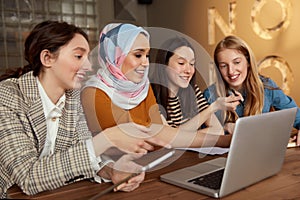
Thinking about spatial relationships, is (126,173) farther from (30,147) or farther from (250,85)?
(250,85)

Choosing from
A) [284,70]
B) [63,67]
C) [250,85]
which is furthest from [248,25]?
[63,67]

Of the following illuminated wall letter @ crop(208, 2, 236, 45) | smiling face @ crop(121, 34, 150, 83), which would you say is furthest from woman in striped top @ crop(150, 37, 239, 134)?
illuminated wall letter @ crop(208, 2, 236, 45)

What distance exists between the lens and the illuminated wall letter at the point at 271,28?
231cm

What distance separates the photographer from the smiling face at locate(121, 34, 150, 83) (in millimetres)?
1375

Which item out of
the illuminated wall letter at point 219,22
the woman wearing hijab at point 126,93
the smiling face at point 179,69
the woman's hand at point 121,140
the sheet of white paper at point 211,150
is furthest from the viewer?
the illuminated wall letter at point 219,22

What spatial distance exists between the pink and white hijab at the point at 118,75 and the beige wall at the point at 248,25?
1.30 meters

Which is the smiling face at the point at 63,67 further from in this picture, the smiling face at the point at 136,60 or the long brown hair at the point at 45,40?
the smiling face at the point at 136,60

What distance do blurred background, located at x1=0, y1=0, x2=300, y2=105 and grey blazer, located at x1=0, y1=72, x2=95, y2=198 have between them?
1.80 metres

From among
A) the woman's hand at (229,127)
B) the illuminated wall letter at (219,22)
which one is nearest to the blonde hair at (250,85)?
the woman's hand at (229,127)

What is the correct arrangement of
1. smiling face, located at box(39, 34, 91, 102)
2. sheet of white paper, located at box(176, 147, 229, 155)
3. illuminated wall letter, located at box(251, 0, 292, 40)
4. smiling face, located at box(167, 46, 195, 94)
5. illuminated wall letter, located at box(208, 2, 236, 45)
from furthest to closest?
1. illuminated wall letter, located at box(208, 2, 236, 45)
2. illuminated wall letter, located at box(251, 0, 292, 40)
3. smiling face, located at box(167, 46, 195, 94)
4. sheet of white paper, located at box(176, 147, 229, 155)
5. smiling face, located at box(39, 34, 91, 102)

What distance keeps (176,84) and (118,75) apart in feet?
1.17

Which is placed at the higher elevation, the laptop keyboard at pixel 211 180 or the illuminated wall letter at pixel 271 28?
the illuminated wall letter at pixel 271 28

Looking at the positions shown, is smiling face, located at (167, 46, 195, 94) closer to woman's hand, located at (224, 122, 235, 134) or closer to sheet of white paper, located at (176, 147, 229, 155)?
woman's hand, located at (224, 122, 235, 134)

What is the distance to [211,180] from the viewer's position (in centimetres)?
89
